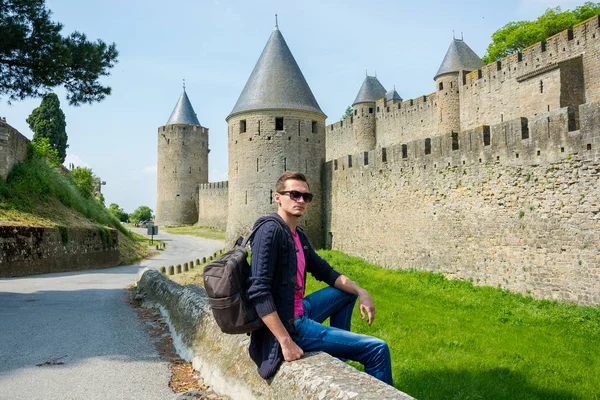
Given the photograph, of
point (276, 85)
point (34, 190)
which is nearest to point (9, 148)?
point (34, 190)

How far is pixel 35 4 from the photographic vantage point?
10.0 meters

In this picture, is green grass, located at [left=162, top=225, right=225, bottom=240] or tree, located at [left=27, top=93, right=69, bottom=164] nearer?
tree, located at [left=27, top=93, right=69, bottom=164]

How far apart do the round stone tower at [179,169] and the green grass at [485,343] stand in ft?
114

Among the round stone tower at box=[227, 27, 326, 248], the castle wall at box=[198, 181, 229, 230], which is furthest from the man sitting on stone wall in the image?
the castle wall at box=[198, 181, 229, 230]

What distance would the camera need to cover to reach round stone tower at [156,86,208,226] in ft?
149

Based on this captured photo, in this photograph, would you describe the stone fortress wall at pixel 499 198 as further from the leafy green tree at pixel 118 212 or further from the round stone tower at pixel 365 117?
the leafy green tree at pixel 118 212

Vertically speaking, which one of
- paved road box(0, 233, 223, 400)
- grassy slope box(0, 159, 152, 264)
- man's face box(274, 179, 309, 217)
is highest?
grassy slope box(0, 159, 152, 264)

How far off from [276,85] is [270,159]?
3056 millimetres

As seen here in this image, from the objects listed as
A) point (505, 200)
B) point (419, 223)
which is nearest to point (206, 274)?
point (505, 200)

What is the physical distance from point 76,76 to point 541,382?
10.00m

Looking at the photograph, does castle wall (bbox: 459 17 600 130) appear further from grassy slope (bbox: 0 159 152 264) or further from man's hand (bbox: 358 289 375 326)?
man's hand (bbox: 358 289 375 326)

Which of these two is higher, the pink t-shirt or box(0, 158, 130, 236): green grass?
box(0, 158, 130, 236): green grass

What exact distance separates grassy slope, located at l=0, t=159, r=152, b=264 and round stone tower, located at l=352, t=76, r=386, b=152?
21240 millimetres

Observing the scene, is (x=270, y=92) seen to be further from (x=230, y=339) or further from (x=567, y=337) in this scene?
(x=230, y=339)
